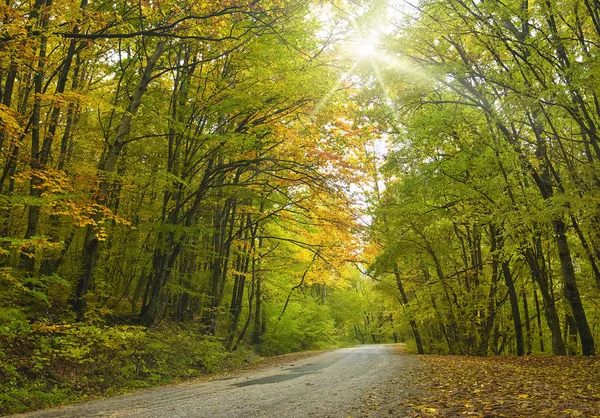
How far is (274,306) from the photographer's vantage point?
24.7m

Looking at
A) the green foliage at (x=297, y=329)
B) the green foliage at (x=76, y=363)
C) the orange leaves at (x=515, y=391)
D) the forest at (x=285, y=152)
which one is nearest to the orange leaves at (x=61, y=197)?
the forest at (x=285, y=152)

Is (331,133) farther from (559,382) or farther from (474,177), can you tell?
(559,382)

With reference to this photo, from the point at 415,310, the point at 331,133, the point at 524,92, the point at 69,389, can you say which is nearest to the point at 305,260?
the point at 415,310

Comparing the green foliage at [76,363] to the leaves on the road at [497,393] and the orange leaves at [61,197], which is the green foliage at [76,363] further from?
the leaves on the road at [497,393]

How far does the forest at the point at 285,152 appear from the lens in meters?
7.10

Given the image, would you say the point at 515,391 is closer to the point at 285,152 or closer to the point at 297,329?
the point at 285,152

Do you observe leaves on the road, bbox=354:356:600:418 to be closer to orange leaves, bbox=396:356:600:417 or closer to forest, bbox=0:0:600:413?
orange leaves, bbox=396:356:600:417

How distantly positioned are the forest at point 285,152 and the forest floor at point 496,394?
9.75ft

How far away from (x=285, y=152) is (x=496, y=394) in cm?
829

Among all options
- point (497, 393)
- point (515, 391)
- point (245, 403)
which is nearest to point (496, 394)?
point (497, 393)

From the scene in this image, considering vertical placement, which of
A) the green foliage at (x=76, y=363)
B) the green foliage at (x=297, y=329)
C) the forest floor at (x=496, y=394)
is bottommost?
the green foliage at (x=297, y=329)

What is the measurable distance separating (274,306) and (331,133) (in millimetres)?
16099

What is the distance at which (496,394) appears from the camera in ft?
17.3

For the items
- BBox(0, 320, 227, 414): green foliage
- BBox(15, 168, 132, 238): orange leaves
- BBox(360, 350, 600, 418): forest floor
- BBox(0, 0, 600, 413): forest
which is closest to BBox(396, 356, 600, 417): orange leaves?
BBox(360, 350, 600, 418): forest floor
